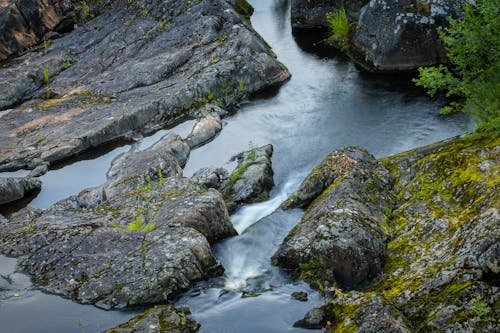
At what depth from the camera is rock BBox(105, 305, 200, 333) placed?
8.51 meters

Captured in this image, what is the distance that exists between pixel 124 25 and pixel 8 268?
17.9 metres

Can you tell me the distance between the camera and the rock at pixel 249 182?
14.3 metres

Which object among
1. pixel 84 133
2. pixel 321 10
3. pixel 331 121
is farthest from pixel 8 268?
pixel 321 10

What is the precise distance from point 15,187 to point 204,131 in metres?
6.49

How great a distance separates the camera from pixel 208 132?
18594mm

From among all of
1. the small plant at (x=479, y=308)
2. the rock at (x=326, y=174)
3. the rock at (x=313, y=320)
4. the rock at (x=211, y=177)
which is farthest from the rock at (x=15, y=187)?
the small plant at (x=479, y=308)

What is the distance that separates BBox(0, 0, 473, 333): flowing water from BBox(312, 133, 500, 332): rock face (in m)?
1.46

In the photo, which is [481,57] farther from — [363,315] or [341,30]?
[341,30]

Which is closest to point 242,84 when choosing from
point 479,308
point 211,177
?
point 211,177

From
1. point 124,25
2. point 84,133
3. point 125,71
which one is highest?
point 124,25

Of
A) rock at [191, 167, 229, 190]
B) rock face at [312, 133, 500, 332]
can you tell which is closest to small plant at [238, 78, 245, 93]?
rock at [191, 167, 229, 190]

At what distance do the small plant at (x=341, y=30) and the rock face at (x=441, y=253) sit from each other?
13120mm

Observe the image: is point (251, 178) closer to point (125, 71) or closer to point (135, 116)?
point (135, 116)

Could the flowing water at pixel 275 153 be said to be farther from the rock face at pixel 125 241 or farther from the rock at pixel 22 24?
the rock at pixel 22 24
